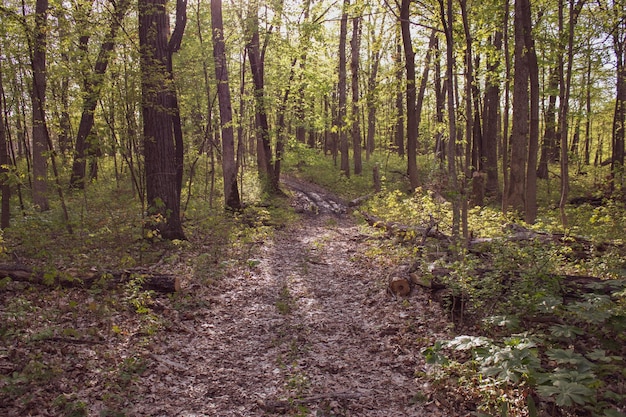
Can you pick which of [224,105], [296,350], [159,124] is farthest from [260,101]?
[296,350]

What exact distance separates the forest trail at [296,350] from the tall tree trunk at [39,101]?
16.9 feet

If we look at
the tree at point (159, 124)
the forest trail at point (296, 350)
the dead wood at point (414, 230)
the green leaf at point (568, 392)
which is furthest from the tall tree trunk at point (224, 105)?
the green leaf at point (568, 392)

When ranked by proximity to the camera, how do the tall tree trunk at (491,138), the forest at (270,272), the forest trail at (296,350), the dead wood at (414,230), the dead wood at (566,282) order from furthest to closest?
the tall tree trunk at (491,138)
the dead wood at (414,230)
the dead wood at (566,282)
the forest trail at (296,350)
the forest at (270,272)

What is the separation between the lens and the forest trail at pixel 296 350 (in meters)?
Result: 4.02

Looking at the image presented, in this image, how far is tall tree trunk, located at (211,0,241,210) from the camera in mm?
13070

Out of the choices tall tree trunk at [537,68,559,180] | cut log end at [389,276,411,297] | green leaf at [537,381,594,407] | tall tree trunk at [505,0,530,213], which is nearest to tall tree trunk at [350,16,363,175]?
tall tree trunk at [505,0,530,213]

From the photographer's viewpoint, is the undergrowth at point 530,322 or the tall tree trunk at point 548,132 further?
the tall tree trunk at point 548,132

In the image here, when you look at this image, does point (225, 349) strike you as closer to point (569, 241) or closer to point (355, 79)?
point (569, 241)

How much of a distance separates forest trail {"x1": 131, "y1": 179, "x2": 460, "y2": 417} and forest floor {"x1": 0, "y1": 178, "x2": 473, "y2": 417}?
0.06 ft

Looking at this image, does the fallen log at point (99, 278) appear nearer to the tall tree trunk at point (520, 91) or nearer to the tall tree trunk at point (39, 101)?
the tall tree trunk at point (39, 101)

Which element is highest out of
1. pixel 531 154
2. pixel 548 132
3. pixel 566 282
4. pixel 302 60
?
pixel 302 60

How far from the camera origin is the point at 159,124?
9.31 metres

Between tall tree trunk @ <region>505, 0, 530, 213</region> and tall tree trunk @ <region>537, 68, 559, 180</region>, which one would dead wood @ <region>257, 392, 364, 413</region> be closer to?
tall tree trunk @ <region>505, 0, 530, 213</region>

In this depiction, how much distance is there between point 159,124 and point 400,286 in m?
6.60
